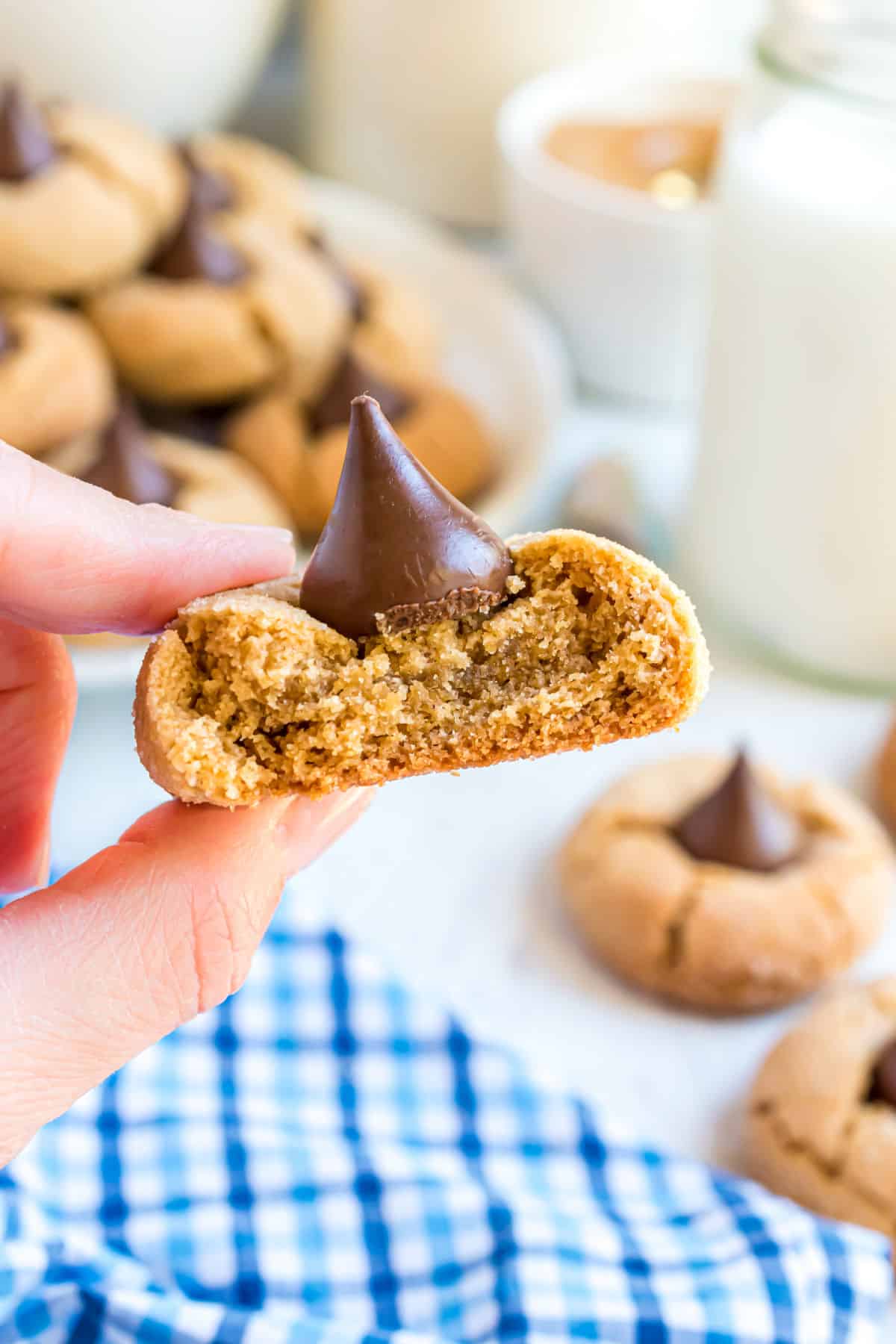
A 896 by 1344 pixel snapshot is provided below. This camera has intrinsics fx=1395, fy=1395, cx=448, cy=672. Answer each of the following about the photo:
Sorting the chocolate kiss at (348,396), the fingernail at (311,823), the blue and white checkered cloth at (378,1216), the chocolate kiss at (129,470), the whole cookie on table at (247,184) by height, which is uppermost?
the whole cookie on table at (247,184)

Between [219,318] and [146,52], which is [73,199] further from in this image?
[146,52]

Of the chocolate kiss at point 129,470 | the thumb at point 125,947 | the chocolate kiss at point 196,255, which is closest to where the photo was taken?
the thumb at point 125,947

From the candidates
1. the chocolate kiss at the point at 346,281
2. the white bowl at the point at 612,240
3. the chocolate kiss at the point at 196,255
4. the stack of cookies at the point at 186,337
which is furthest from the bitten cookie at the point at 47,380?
the white bowl at the point at 612,240

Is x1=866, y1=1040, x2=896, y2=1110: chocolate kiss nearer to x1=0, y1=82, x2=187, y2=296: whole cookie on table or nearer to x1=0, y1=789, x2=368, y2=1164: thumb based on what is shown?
x1=0, y1=789, x2=368, y2=1164: thumb

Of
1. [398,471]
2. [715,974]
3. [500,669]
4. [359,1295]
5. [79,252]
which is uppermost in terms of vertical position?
[398,471]

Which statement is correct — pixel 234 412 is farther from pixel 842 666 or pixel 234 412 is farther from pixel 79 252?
pixel 842 666

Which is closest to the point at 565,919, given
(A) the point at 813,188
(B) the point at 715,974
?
(B) the point at 715,974

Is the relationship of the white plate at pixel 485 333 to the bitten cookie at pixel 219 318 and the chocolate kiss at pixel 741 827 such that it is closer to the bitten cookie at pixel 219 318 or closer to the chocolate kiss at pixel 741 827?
the bitten cookie at pixel 219 318
